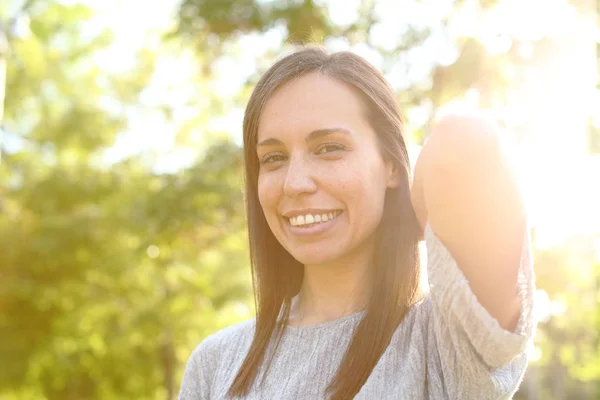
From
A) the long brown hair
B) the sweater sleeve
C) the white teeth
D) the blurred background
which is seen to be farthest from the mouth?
the blurred background

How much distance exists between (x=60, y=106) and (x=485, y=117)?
13.4 m

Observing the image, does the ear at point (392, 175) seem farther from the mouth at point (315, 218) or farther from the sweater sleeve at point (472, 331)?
the sweater sleeve at point (472, 331)

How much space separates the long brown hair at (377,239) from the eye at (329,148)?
0.41 feet

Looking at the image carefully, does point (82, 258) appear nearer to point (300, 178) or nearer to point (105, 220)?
point (105, 220)

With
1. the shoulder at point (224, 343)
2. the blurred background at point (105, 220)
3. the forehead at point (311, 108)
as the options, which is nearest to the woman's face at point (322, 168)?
the forehead at point (311, 108)

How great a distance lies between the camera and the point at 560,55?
7148 millimetres

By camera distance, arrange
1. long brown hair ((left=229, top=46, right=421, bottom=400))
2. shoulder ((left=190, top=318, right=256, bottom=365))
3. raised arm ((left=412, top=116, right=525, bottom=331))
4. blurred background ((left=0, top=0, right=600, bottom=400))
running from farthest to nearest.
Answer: blurred background ((left=0, top=0, right=600, bottom=400)) < shoulder ((left=190, top=318, right=256, bottom=365)) < long brown hair ((left=229, top=46, right=421, bottom=400)) < raised arm ((left=412, top=116, right=525, bottom=331))

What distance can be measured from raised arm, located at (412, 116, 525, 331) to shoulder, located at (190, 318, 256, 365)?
1.11m

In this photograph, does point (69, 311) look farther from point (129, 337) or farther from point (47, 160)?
point (47, 160)

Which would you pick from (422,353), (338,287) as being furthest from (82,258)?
(422,353)

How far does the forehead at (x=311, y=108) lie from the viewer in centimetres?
189

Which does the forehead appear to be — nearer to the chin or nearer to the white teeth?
the white teeth

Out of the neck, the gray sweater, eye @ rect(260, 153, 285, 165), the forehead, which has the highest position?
the forehead

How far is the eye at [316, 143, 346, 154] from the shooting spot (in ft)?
6.19
